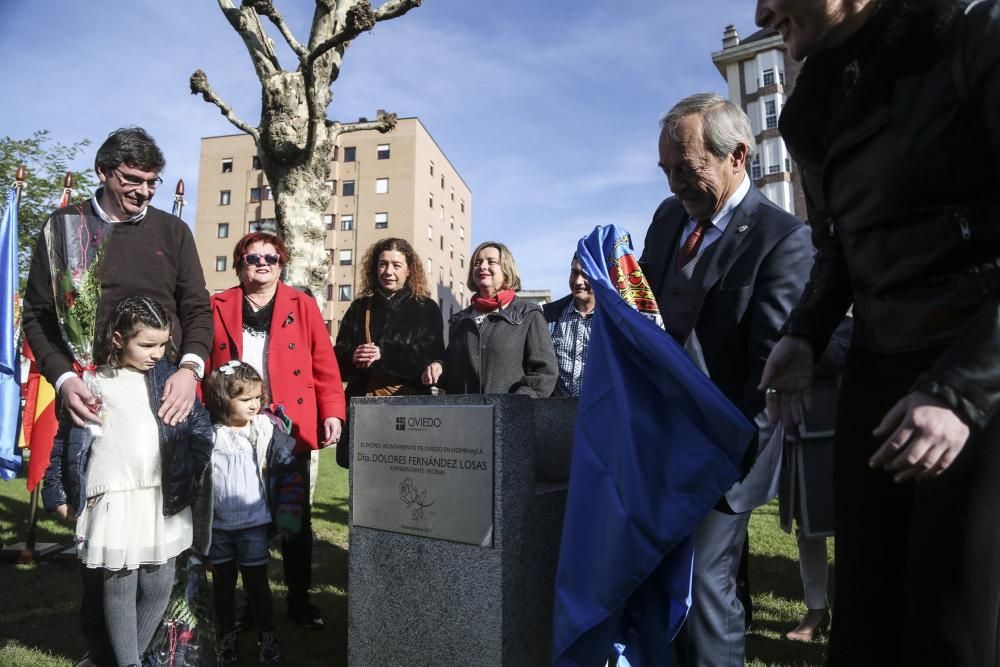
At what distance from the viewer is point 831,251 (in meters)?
1.76

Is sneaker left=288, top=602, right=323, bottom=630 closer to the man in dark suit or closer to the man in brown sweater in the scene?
the man in brown sweater

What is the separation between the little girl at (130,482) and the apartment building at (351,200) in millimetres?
47825

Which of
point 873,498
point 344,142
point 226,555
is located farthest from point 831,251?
point 344,142

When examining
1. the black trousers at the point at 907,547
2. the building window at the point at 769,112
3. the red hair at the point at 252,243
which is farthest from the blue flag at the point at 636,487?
the building window at the point at 769,112

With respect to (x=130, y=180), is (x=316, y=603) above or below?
below

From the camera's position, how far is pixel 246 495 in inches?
146

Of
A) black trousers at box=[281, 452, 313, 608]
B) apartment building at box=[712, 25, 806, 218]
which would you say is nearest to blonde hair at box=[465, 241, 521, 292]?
black trousers at box=[281, 452, 313, 608]

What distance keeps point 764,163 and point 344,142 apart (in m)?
31.4

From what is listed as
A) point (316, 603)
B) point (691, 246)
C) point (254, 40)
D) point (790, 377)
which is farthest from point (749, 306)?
point (254, 40)

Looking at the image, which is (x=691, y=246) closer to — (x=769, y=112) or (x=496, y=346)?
(x=496, y=346)

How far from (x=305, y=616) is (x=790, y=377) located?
3.51m

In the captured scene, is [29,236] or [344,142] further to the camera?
[344,142]

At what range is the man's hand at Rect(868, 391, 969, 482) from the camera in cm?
115

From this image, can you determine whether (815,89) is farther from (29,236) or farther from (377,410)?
(29,236)
